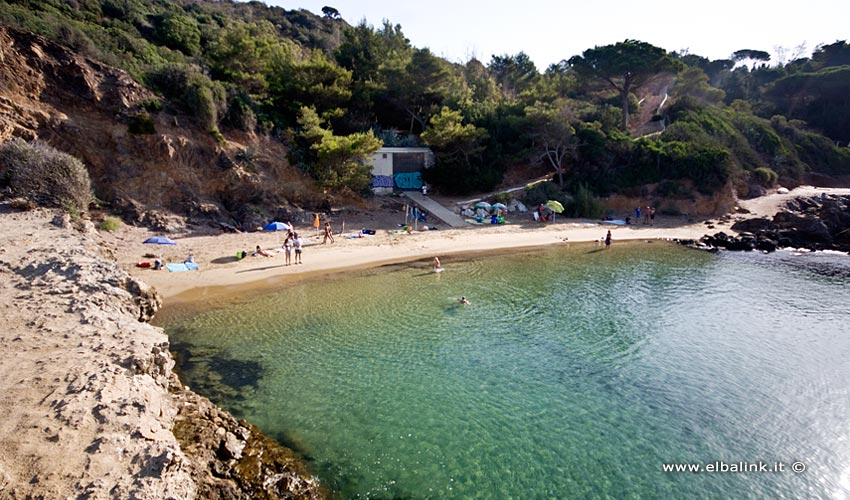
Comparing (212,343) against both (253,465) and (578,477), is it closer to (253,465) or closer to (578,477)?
(253,465)

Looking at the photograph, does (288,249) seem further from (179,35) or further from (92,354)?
(179,35)

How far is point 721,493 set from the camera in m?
7.92

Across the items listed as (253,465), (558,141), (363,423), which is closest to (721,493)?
(363,423)

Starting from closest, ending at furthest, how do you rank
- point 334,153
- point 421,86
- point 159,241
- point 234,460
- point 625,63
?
1. point 234,460
2. point 159,241
3. point 334,153
4. point 421,86
5. point 625,63

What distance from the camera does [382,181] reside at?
117ft

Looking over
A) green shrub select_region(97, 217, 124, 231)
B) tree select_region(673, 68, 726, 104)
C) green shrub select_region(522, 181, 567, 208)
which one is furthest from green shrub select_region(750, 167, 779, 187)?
green shrub select_region(97, 217, 124, 231)

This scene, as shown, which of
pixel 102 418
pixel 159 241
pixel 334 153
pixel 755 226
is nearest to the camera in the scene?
pixel 102 418

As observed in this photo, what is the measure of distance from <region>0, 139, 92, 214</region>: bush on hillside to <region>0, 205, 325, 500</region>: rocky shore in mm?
8599

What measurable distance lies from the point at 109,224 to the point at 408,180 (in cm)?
2186

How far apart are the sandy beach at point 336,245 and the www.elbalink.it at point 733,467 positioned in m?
15.7

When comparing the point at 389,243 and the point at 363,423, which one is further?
the point at 389,243

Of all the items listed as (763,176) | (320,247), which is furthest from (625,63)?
(320,247)

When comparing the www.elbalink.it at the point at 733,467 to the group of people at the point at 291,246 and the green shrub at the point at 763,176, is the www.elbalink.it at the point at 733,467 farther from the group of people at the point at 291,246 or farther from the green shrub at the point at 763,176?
the green shrub at the point at 763,176

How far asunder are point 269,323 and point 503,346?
804 cm
